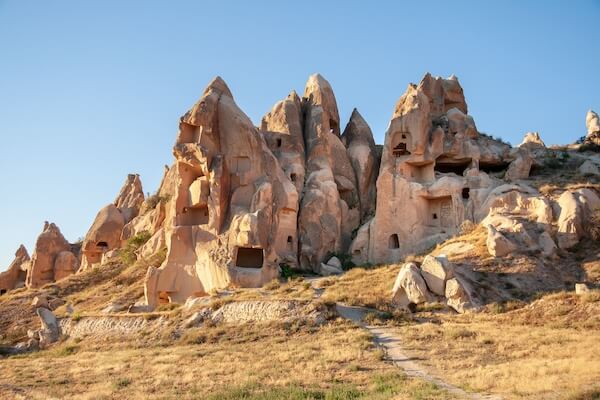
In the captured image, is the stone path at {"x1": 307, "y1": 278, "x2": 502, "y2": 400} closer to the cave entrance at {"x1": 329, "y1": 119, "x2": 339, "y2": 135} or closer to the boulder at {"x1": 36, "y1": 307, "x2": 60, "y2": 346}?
the boulder at {"x1": 36, "y1": 307, "x2": 60, "y2": 346}

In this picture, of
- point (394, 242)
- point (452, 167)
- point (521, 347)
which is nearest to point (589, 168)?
point (452, 167)

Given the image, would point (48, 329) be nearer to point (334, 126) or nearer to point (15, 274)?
point (334, 126)

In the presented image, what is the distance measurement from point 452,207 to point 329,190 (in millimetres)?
6801

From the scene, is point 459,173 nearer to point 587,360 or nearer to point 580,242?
point 580,242

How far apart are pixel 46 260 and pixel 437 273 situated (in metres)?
33.0

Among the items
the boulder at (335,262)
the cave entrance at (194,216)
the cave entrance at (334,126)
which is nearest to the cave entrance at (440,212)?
the boulder at (335,262)

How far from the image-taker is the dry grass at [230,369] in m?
11.6

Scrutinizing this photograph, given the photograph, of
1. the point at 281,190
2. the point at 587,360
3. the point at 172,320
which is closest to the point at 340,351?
the point at 587,360

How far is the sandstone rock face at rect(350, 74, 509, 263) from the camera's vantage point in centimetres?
3228

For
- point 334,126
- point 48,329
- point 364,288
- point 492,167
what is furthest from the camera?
point 334,126

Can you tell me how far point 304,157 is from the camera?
3606 cm

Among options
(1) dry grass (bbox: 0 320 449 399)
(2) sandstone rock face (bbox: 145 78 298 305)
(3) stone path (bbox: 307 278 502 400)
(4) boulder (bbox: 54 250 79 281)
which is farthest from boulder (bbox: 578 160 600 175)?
(4) boulder (bbox: 54 250 79 281)

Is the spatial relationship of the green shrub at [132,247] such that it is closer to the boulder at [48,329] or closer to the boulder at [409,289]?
the boulder at [48,329]

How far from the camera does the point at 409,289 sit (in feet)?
69.1
